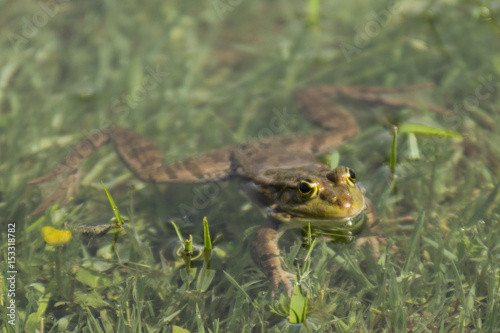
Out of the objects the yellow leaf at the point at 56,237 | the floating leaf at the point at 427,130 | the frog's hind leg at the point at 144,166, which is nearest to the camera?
the yellow leaf at the point at 56,237

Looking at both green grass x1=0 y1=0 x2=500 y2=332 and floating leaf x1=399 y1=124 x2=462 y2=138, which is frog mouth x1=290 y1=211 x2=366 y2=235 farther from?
floating leaf x1=399 y1=124 x2=462 y2=138

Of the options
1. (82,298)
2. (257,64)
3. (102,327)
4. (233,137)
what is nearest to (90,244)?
(82,298)

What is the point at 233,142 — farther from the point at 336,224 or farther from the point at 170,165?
the point at 336,224

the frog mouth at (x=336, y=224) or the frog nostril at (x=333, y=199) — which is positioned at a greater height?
the frog nostril at (x=333, y=199)

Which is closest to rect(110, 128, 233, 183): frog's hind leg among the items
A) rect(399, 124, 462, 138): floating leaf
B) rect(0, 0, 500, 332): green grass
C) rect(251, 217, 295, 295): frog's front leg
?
rect(0, 0, 500, 332): green grass

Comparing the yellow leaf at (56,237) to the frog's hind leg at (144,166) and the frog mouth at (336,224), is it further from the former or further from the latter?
the frog mouth at (336,224)

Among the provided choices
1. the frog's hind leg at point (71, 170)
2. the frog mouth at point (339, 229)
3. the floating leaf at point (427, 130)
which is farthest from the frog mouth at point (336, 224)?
the frog's hind leg at point (71, 170)
